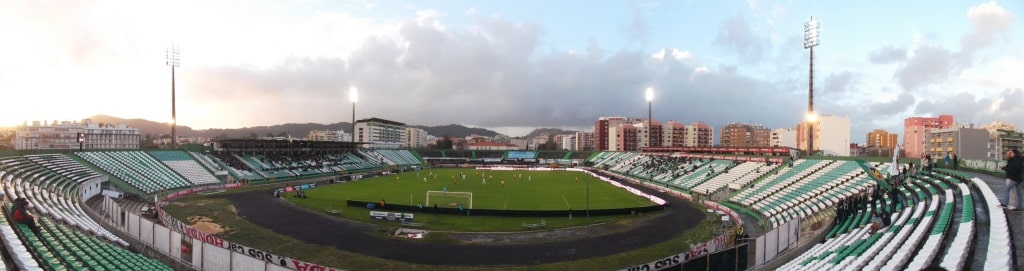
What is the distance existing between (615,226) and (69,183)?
37695 millimetres

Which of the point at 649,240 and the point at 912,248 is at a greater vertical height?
the point at 912,248

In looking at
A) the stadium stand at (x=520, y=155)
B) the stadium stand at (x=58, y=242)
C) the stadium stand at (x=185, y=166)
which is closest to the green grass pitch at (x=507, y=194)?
the stadium stand at (x=185, y=166)

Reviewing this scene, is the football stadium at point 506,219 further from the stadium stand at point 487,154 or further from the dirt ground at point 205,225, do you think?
the stadium stand at point 487,154

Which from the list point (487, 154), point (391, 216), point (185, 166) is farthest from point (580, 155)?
point (391, 216)

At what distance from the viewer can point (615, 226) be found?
92.5 ft

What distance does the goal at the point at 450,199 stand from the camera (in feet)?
122

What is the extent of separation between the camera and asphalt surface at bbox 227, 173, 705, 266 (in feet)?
68.2

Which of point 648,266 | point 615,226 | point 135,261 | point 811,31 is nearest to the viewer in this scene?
point 135,261

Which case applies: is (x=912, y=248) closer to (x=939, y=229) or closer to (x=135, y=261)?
(x=939, y=229)

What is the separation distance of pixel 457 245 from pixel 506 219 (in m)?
8.10

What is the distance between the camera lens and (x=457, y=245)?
75.8ft

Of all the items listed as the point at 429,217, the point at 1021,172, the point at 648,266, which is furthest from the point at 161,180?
the point at 1021,172

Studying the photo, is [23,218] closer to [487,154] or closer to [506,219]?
[506,219]

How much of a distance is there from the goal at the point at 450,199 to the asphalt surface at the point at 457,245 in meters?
9.54
